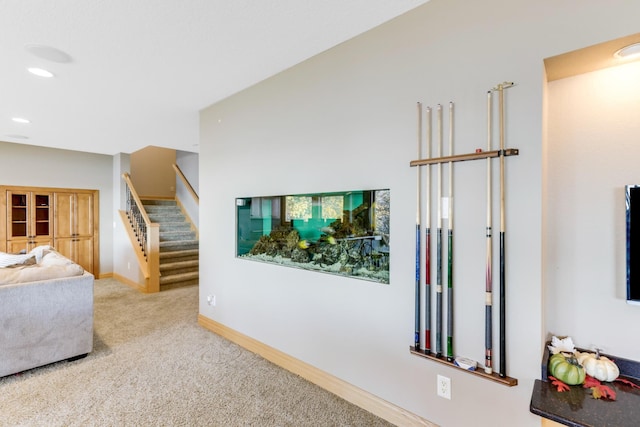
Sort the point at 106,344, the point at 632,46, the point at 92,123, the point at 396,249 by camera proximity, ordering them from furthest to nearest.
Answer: the point at 92,123 → the point at 106,344 → the point at 396,249 → the point at 632,46

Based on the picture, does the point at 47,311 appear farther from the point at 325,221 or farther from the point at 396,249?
the point at 396,249

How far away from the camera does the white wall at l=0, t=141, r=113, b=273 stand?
17.6 ft

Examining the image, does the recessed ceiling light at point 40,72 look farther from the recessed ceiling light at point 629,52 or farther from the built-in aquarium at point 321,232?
the recessed ceiling light at point 629,52

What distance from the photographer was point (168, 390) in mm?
2324

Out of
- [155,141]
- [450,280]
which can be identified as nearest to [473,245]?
[450,280]

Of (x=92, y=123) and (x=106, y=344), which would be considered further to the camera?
(x=92, y=123)

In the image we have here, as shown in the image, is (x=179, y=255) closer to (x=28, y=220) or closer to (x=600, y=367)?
(x=28, y=220)

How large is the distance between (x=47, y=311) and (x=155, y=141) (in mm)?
3094

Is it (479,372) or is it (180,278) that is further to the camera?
(180,278)

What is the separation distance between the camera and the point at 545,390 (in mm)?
1390

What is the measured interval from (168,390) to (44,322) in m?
1.30

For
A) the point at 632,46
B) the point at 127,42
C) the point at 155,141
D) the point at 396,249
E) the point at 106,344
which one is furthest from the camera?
the point at 155,141

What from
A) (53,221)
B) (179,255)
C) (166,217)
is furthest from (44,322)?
(166,217)

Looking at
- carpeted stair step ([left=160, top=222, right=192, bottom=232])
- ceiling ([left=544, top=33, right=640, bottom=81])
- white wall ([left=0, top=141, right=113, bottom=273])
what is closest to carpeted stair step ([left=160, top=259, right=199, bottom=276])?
carpeted stair step ([left=160, top=222, right=192, bottom=232])
